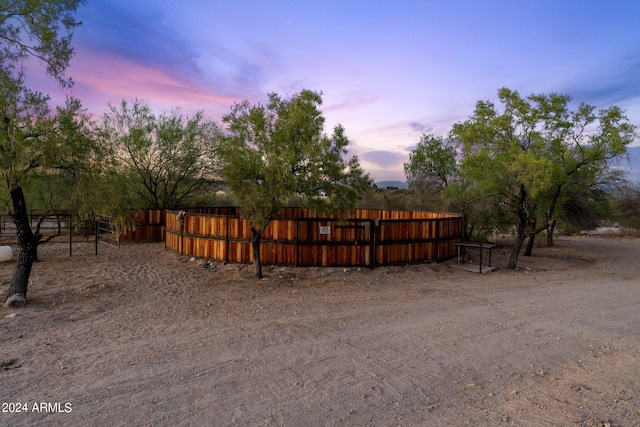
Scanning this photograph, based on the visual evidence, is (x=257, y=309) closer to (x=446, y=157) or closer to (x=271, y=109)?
(x=271, y=109)

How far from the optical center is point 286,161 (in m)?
9.45

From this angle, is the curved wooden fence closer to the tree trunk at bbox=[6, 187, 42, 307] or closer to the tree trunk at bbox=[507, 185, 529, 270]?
the tree trunk at bbox=[507, 185, 529, 270]

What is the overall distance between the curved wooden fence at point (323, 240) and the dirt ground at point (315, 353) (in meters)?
1.91

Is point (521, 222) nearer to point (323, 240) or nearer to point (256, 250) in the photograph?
point (323, 240)

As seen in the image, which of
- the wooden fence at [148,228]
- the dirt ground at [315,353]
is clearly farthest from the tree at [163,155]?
the dirt ground at [315,353]

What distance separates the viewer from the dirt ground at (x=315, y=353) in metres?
3.90

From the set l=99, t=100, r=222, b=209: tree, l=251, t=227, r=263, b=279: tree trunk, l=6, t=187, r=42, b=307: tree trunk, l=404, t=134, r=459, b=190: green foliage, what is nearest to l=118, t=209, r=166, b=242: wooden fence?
l=99, t=100, r=222, b=209: tree

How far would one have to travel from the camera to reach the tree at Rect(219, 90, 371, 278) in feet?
31.7

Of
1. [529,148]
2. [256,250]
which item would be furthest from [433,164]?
[256,250]

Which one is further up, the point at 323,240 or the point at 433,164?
the point at 433,164

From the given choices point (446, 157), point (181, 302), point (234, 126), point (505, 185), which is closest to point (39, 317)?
point (181, 302)

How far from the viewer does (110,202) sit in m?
8.70

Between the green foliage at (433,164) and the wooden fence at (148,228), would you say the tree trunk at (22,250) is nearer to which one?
the wooden fence at (148,228)

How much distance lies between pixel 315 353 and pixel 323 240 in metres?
7.09
